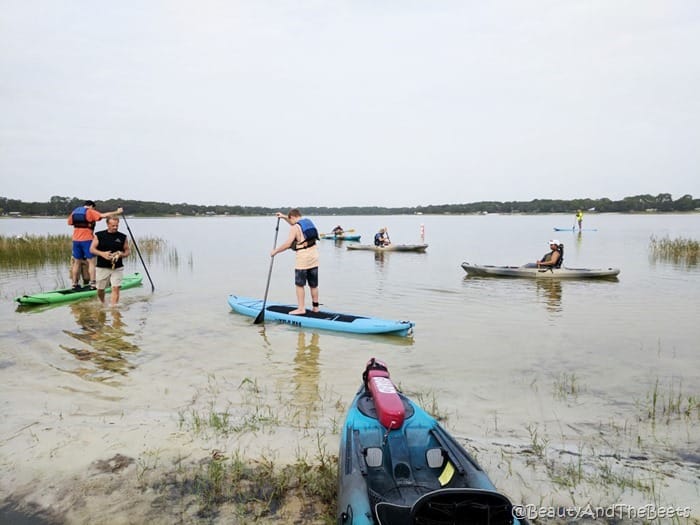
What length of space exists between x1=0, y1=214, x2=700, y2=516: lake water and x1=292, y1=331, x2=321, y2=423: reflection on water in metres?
0.04

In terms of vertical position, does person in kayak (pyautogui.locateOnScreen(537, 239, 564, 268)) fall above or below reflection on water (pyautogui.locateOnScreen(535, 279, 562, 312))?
above

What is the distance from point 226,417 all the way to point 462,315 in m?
7.63

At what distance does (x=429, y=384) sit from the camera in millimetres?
6586

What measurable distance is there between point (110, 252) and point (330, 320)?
17.2 feet

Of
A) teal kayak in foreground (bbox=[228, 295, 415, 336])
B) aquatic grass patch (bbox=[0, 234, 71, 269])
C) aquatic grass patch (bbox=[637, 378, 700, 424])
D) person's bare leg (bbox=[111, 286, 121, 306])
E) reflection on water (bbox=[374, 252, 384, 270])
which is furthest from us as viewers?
reflection on water (bbox=[374, 252, 384, 270])

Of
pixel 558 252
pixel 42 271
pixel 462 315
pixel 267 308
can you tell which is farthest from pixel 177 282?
pixel 558 252

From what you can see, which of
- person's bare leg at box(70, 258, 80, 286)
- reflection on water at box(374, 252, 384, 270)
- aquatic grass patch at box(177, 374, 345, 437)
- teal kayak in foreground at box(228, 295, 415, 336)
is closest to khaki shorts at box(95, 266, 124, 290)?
person's bare leg at box(70, 258, 80, 286)

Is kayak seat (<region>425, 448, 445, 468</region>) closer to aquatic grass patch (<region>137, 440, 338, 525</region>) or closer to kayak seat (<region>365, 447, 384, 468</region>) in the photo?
kayak seat (<region>365, 447, 384, 468</region>)

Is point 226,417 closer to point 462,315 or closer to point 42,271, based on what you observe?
point 462,315

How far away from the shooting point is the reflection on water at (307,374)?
5740 millimetres

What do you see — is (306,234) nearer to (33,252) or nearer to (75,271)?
(75,271)

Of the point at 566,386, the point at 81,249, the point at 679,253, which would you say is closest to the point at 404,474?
the point at 566,386

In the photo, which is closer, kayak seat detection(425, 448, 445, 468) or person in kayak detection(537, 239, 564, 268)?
kayak seat detection(425, 448, 445, 468)

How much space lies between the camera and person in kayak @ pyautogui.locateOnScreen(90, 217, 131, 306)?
10273 mm
